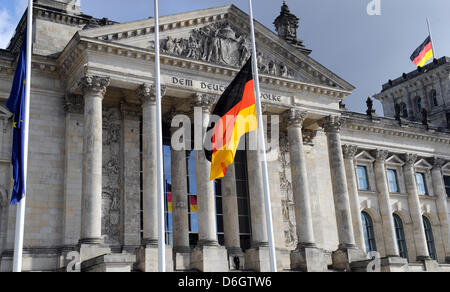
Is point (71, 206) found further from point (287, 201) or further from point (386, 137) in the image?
point (386, 137)

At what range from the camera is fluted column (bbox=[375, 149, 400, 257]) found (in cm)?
4347

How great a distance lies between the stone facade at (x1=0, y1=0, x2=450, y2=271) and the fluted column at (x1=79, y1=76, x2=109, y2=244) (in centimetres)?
6

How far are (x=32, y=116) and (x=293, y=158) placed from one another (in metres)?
15.9

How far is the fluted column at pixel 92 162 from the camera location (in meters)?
26.6

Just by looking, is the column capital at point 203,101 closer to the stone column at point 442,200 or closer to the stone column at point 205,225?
the stone column at point 205,225

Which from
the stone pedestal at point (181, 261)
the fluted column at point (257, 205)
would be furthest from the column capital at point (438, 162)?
the stone pedestal at point (181, 261)

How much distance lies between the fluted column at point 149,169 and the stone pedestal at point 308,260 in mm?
9243

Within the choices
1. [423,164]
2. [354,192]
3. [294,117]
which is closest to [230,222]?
[294,117]

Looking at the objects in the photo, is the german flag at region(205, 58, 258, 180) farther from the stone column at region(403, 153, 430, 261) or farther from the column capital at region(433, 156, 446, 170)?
the column capital at region(433, 156, 446, 170)

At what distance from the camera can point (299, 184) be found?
111 feet

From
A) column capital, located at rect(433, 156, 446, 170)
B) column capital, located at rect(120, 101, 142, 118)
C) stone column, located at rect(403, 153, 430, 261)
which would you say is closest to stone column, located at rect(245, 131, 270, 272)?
column capital, located at rect(120, 101, 142, 118)

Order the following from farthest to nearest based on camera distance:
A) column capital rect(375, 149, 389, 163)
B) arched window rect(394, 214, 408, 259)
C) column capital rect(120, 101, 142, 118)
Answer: arched window rect(394, 214, 408, 259)
column capital rect(375, 149, 389, 163)
column capital rect(120, 101, 142, 118)

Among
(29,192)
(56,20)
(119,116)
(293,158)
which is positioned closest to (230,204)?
(293,158)

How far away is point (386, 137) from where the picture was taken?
47.5 meters
